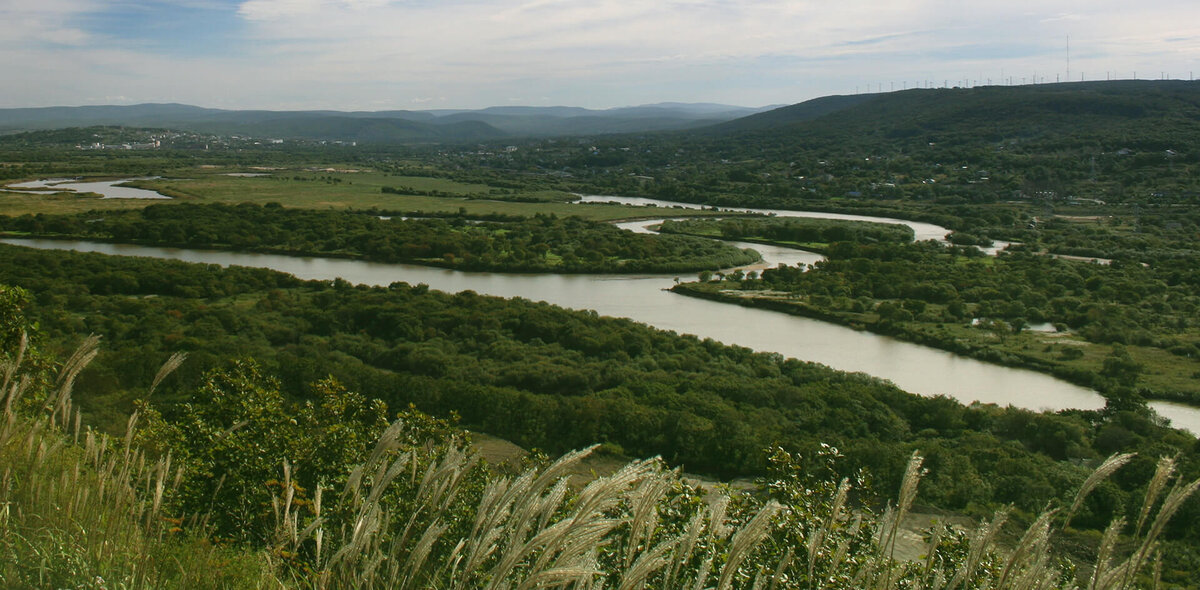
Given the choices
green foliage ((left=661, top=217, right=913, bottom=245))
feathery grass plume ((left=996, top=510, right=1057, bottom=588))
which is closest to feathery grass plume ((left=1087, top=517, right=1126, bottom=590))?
feathery grass plume ((left=996, top=510, right=1057, bottom=588))

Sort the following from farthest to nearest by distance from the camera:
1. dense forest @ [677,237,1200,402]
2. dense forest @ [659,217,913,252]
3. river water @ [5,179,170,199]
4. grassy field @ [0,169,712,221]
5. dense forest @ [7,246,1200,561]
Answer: river water @ [5,179,170,199]
grassy field @ [0,169,712,221]
dense forest @ [659,217,913,252]
dense forest @ [677,237,1200,402]
dense forest @ [7,246,1200,561]

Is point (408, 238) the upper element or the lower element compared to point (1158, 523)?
lower

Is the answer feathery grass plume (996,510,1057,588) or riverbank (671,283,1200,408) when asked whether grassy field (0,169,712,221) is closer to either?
riverbank (671,283,1200,408)

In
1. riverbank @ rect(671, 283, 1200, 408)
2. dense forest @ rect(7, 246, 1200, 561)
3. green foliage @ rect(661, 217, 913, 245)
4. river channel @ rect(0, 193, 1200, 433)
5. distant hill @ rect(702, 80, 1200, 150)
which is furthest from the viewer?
distant hill @ rect(702, 80, 1200, 150)

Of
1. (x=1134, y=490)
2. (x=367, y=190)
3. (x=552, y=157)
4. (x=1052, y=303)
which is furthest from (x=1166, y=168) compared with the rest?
(x=552, y=157)

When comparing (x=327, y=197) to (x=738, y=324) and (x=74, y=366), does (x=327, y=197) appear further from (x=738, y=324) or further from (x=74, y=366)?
(x=74, y=366)

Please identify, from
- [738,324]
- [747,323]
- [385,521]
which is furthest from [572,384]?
[385,521]

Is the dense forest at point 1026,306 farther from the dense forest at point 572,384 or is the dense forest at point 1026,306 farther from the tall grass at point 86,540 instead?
the tall grass at point 86,540
